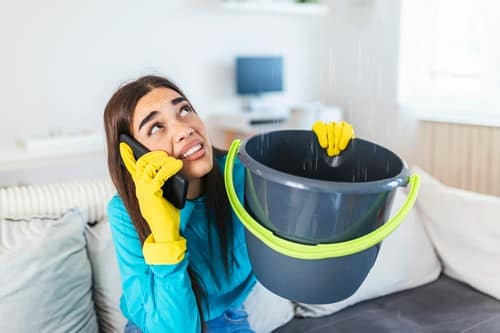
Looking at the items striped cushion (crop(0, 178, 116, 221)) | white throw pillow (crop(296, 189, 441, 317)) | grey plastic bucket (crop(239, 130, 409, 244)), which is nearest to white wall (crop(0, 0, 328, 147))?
striped cushion (crop(0, 178, 116, 221))

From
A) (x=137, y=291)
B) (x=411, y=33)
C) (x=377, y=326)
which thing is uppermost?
(x=411, y=33)

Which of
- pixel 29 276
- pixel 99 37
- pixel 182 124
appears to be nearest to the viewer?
pixel 182 124

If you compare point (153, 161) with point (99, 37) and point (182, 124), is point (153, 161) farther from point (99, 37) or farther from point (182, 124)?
point (99, 37)

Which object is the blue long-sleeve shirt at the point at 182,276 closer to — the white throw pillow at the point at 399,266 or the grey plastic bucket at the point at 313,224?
the grey plastic bucket at the point at 313,224

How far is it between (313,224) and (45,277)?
2.38 feet

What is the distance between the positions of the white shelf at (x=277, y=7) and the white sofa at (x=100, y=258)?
2225mm

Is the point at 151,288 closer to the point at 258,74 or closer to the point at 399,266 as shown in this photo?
the point at 399,266

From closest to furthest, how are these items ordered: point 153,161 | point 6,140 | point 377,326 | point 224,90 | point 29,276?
point 153,161
point 29,276
point 377,326
point 6,140
point 224,90

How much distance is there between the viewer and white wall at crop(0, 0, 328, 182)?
3.02 meters

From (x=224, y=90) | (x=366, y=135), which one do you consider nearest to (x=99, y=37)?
(x=224, y=90)

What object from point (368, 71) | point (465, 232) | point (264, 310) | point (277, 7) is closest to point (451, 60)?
point (368, 71)

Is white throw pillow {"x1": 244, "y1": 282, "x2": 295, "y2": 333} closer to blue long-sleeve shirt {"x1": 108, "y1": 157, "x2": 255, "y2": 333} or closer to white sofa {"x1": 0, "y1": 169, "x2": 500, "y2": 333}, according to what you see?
white sofa {"x1": 0, "y1": 169, "x2": 500, "y2": 333}

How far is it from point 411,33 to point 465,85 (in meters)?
0.56

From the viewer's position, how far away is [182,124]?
101 centimetres
